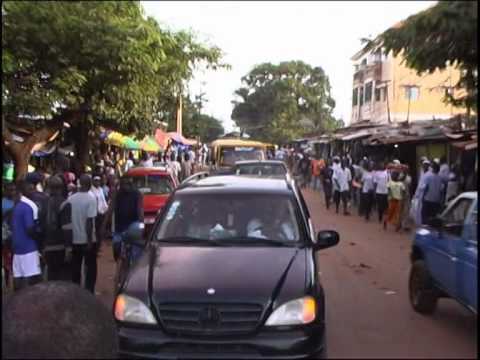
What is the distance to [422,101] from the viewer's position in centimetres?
4269

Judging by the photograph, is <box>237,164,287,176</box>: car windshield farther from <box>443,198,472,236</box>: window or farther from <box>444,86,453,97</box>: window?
<box>443,198,472,236</box>: window

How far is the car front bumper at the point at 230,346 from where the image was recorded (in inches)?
183

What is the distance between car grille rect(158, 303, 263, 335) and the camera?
4719 mm

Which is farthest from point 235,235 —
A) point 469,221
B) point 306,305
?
point 469,221

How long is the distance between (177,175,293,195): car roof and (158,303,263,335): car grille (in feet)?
5.77

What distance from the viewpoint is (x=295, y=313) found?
4.80 metres

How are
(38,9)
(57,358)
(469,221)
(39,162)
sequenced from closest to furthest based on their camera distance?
1. (57,358)
2. (469,221)
3. (38,9)
4. (39,162)

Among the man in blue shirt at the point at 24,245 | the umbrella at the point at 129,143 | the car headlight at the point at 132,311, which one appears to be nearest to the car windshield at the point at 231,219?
the car headlight at the point at 132,311

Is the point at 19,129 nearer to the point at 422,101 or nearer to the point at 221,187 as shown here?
the point at 221,187

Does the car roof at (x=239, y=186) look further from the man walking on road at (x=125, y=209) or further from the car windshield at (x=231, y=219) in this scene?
the man walking on road at (x=125, y=209)

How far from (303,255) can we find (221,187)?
4.38ft

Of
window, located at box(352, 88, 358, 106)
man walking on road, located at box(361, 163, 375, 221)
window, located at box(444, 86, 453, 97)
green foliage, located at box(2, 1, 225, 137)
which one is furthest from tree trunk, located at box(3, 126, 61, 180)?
window, located at box(352, 88, 358, 106)

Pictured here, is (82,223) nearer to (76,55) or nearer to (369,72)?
(76,55)

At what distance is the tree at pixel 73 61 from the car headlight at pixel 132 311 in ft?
13.5
